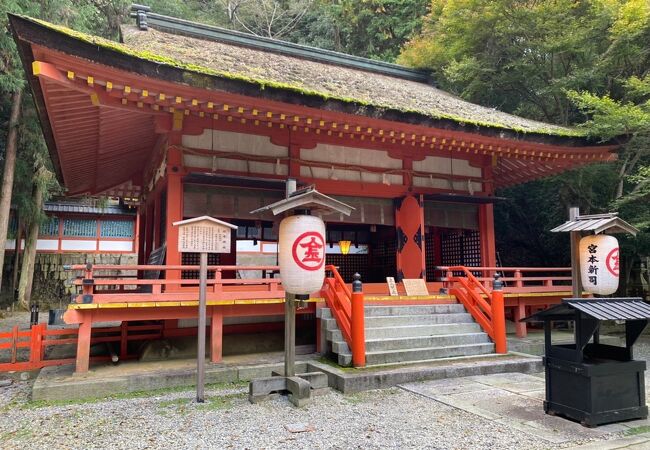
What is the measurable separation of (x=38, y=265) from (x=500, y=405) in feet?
66.7

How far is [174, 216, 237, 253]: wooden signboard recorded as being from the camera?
5.81 meters

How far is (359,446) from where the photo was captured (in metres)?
4.26

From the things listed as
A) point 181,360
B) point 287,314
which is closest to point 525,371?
point 287,314

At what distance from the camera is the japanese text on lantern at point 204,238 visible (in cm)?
582

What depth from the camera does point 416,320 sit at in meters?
8.19

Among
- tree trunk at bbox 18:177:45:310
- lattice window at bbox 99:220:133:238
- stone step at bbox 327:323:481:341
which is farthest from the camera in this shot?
lattice window at bbox 99:220:133:238

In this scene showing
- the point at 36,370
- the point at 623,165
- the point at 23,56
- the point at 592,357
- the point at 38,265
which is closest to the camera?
the point at 592,357

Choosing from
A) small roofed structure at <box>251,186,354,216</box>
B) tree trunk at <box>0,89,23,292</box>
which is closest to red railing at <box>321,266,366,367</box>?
small roofed structure at <box>251,186,354,216</box>

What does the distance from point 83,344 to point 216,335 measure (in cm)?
195

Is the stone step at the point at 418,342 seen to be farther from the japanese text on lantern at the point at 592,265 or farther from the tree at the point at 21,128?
the tree at the point at 21,128

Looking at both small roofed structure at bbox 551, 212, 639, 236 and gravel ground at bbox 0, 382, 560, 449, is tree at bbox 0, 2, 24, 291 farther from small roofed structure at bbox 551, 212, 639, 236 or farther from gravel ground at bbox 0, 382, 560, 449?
small roofed structure at bbox 551, 212, 639, 236

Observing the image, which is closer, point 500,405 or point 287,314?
point 500,405

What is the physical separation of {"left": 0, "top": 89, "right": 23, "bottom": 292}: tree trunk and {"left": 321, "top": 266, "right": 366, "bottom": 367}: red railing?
40.9 feet

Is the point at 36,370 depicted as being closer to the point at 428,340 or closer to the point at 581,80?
the point at 428,340
